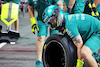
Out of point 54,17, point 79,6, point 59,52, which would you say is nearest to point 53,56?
point 59,52

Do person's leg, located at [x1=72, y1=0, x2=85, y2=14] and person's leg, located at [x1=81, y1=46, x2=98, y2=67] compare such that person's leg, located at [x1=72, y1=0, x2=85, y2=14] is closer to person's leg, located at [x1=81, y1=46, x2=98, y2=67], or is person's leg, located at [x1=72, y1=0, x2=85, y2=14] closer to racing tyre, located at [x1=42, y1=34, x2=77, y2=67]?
racing tyre, located at [x1=42, y1=34, x2=77, y2=67]

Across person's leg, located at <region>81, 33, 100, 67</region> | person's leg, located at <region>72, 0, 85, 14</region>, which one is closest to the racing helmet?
person's leg, located at <region>81, 33, 100, 67</region>

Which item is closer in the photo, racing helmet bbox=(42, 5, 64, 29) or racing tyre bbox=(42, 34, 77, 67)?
racing tyre bbox=(42, 34, 77, 67)

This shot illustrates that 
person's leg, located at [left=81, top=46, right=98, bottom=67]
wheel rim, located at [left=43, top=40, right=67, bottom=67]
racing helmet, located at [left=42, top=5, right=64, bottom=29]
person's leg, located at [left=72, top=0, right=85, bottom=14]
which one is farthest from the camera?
person's leg, located at [left=72, top=0, right=85, bottom=14]

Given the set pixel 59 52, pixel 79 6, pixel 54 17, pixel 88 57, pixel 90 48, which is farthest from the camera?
pixel 79 6

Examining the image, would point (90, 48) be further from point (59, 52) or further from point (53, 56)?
point (53, 56)

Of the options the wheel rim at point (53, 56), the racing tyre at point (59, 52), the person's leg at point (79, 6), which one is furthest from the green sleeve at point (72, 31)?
the person's leg at point (79, 6)

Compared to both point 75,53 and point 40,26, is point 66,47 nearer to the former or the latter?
point 75,53

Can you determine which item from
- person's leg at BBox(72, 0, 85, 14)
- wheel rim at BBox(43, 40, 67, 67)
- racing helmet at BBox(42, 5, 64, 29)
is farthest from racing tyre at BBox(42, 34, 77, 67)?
person's leg at BBox(72, 0, 85, 14)

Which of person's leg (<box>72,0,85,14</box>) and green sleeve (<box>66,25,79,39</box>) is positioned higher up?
person's leg (<box>72,0,85,14</box>)

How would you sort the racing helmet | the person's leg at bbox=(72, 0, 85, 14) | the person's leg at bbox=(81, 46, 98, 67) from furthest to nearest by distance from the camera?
the person's leg at bbox=(72, 0, 85, 14)
the racing helmet
the person's leg at bbox=(81, 46, 98, 67)

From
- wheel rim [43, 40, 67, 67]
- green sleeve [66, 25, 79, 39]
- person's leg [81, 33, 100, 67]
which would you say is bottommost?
wheel rim [43, 40, 67, 67]

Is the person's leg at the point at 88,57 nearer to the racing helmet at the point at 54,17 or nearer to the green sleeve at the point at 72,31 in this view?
the green sleeve at the point at 72,31

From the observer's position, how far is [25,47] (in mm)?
7508
